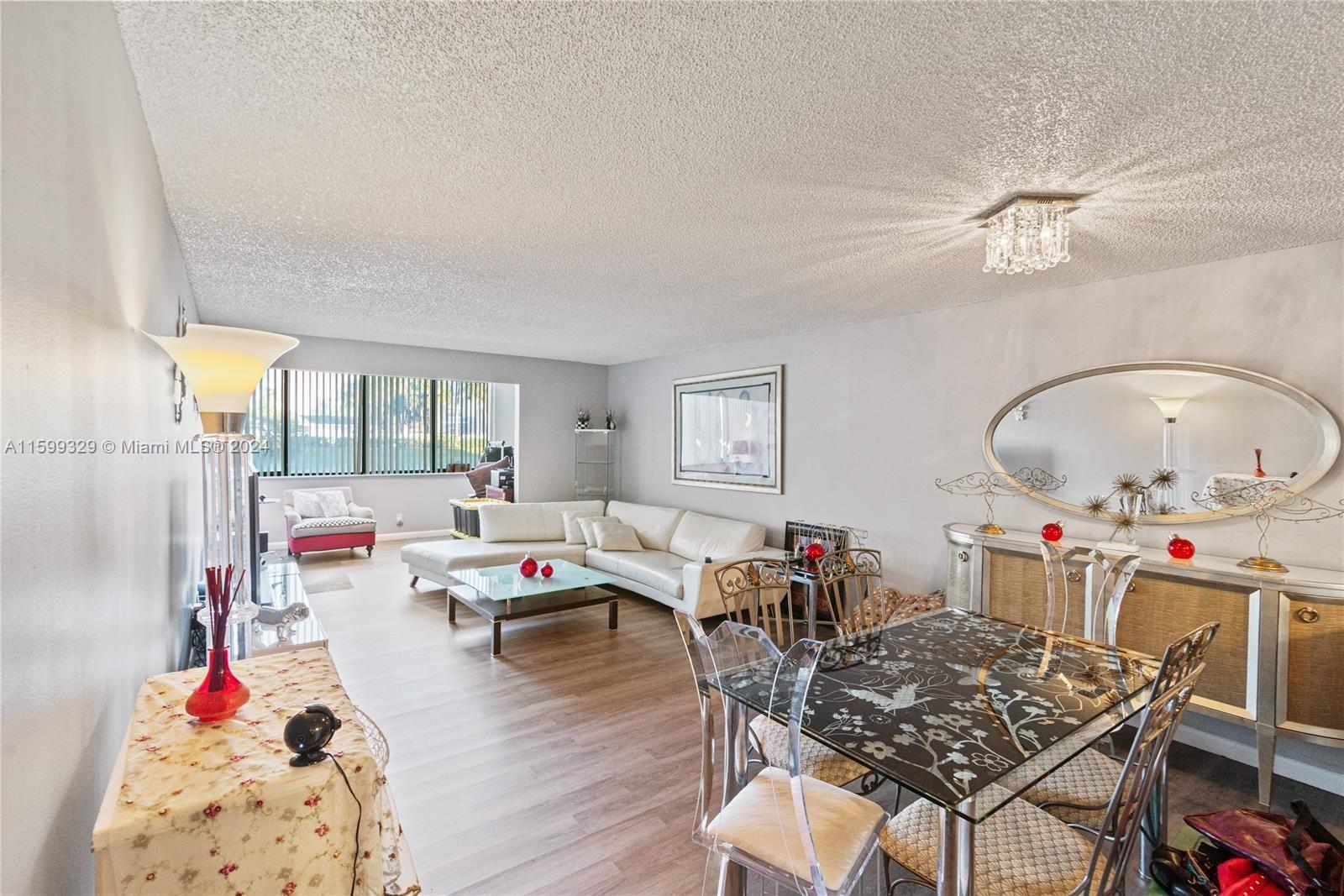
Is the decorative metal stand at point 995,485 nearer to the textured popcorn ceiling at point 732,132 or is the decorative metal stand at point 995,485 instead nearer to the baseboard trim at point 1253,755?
the textured popcorn ceiling at point 732,132

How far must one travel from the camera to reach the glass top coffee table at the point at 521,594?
4168mm

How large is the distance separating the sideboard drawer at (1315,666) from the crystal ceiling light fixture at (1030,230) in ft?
5.70

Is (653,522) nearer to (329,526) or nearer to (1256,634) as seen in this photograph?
(329,526)

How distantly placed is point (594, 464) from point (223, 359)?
18.0ft

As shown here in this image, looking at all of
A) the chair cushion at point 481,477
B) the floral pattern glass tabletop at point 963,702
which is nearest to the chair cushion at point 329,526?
the chair cushion at point 481,477

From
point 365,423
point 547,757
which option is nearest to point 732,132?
point 547,757

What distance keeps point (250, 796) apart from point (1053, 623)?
11.1ft

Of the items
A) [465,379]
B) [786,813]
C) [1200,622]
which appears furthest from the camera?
[465,379]

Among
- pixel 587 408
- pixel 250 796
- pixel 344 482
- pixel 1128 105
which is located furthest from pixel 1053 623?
pixel 344 482

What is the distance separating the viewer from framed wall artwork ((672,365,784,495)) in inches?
204

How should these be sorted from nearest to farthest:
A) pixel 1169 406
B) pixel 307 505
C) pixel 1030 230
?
1. pixel 1030 230
2. pixel 1169 406
3. pixel 307 505

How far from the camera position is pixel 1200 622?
2.60 meters

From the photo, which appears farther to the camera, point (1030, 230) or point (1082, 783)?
point (1030, 230)

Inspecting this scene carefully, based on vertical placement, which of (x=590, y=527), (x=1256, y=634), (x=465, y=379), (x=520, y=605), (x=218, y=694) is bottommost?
(x=520, y=605)
